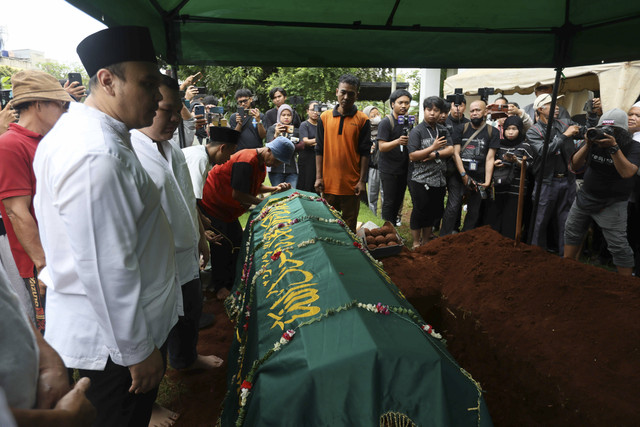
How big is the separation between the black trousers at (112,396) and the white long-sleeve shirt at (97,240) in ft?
0.28

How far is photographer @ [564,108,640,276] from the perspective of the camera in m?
3.17

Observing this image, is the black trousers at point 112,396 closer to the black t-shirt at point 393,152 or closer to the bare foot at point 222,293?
the bare foot at point 222,293

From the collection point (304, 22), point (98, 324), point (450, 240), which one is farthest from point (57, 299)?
point (450, 240)

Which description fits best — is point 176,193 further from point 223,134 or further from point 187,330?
point 223,134

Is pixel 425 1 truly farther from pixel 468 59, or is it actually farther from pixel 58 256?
pixel 58 256

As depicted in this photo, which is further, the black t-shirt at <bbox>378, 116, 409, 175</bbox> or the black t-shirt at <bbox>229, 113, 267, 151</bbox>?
the black t-shirt at <bbox>229, 113, 267, 151</bbox>

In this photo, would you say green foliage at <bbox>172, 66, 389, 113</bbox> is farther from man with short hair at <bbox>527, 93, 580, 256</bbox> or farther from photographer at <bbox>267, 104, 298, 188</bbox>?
man with short hair at <bbox>527, 93, 580, 256</bbox>

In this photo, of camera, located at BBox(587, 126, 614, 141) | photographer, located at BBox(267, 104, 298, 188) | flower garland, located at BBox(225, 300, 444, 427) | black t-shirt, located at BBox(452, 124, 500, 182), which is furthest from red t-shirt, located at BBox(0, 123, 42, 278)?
black t-shirt, located at BBox(452, 124, 500, 182)

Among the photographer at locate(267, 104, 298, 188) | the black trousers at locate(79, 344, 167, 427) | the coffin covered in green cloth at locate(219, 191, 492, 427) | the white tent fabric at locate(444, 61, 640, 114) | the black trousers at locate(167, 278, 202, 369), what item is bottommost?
the black trousers at locate(167, 278, 202, 369)

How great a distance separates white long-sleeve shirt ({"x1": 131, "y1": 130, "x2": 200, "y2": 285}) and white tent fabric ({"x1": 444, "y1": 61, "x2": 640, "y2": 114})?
4575 mm

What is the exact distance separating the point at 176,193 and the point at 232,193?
1.36 m

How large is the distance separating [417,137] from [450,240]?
1.56m

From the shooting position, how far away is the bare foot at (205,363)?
2.59m

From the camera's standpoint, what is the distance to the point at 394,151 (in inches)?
185
